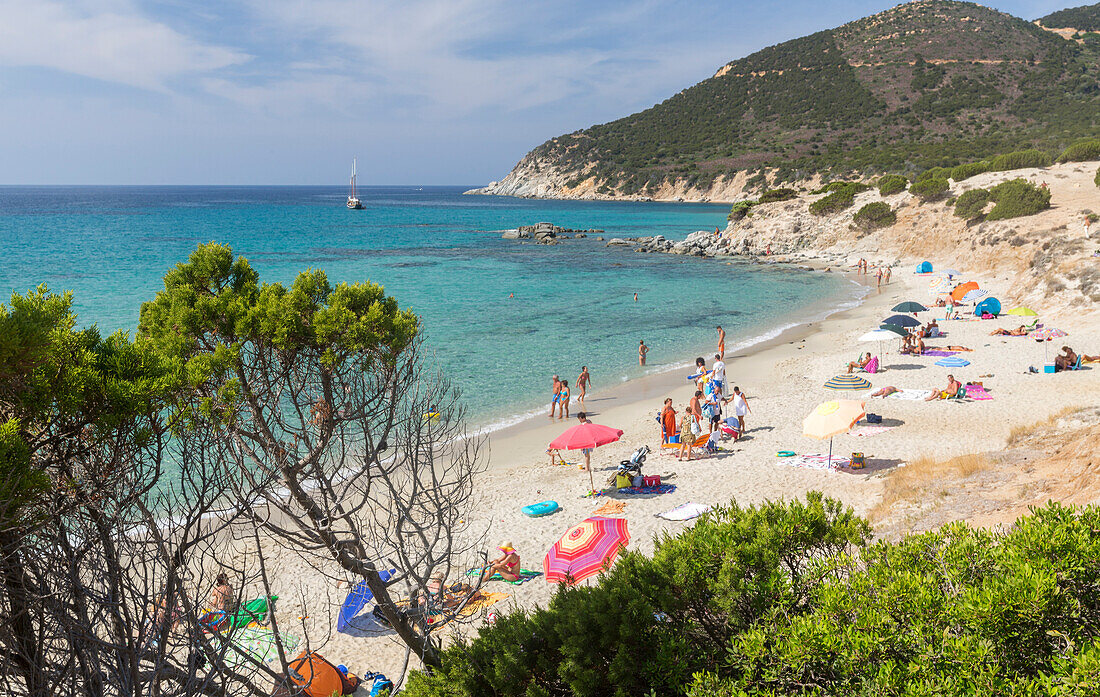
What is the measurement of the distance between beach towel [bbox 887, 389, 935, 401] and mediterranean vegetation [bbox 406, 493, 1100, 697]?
44.7 feet

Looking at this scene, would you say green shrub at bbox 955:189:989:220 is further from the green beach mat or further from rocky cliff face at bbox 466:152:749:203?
rocky cliff face at bbox 466:152:749:203

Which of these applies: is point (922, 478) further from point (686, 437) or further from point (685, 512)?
point (686, 437)

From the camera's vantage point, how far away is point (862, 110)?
116 m

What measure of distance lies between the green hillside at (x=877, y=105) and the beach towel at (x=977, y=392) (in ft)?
212

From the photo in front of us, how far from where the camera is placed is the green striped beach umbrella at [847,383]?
19219mm

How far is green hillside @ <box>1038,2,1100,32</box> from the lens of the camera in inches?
4990

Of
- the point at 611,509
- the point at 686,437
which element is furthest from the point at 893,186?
the point at 611,509

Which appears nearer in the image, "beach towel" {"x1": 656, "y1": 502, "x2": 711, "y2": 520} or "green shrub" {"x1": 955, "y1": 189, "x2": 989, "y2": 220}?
"beach towel" {"x1": 656, "y1": 502, "x2": 711, "y2": 520}

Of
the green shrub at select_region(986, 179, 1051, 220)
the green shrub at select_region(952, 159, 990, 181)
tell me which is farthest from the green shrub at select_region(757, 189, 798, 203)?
the green shrub at select_region(986, 179, 1051, 220)

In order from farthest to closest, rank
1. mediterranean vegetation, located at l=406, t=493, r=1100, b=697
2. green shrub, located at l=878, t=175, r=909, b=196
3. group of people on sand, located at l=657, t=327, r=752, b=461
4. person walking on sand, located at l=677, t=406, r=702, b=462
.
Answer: green shrub, located at l=878, t=175, r=909, b=196 → group of people on sand, located at l=657, t=327, r=752, b=461 → person walking on sand, located at l=677, t=406, r=702, b=462 → mediterranean vegetation, located at l=406, t=493, r=1100, b=697

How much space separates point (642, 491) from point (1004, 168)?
5337 centimetres

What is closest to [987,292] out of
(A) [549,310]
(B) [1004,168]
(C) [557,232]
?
(A) [549,310]

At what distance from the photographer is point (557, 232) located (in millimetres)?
80438

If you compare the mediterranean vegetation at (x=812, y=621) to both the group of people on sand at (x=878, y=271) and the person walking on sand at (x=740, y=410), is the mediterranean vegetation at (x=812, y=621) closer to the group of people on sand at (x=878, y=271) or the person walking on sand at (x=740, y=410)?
the person walking on sand at (x=740, y=410)
